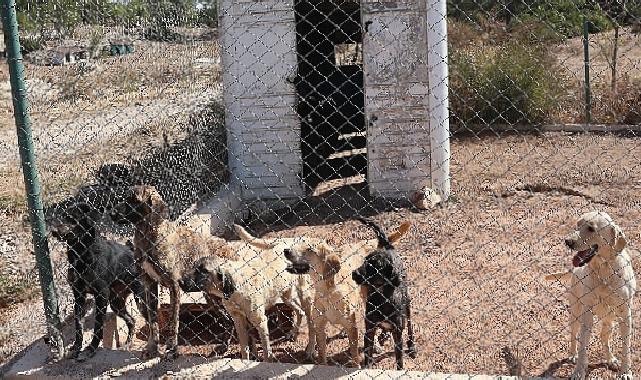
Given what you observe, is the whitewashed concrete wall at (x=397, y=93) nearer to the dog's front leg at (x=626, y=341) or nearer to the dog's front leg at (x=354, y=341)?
the dog's front leg at (x=354, y=341)

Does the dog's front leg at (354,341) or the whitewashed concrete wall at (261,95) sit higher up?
the whitewashed concrete wall at (261,95)

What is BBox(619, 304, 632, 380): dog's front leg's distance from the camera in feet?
13.6

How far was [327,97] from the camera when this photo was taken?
32.3ft

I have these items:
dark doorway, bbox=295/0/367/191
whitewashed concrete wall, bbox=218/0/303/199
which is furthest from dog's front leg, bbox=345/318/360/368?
dark doorway, bbox=295/0/367/191

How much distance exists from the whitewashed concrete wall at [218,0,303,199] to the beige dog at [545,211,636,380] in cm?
509

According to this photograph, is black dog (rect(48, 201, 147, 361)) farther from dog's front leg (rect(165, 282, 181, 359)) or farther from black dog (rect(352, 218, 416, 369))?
black dog (rect(352, 218, 416, 369))

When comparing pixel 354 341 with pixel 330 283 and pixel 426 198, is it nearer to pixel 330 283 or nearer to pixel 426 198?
pixel 330 283

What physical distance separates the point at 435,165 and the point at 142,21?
4015mm

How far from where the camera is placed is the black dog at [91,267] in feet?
13.5

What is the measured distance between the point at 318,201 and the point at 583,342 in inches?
211

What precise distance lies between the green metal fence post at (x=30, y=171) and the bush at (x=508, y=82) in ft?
28.8

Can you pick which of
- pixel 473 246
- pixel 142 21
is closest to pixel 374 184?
pixel 473 246

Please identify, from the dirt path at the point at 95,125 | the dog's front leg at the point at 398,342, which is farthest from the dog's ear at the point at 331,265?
the dirt path at the point at 95,125

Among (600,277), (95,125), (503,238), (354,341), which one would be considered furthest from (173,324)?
(95,125)
